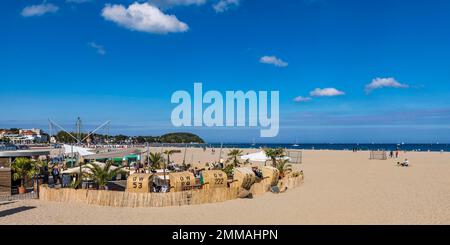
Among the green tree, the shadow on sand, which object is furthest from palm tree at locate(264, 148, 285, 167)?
the shadow on sand

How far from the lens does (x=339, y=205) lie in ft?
52.3

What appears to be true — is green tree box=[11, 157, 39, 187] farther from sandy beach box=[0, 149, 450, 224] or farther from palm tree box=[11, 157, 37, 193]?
sandy beach box=[0, 149, 450, 224]

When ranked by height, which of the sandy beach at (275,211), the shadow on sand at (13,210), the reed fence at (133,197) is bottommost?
the sandy beach at (275,211)

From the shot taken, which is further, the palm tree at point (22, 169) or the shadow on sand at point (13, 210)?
the palm tree at point (22, 169)

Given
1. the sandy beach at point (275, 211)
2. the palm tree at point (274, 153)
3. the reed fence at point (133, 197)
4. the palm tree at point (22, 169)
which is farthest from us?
the palm tree at point (274, 153)

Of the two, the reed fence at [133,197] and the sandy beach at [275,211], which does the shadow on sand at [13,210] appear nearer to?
the sandy beach at [275,211]

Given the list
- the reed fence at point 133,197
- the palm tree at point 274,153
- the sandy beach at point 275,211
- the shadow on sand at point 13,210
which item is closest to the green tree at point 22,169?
the reed fence at point 133,197

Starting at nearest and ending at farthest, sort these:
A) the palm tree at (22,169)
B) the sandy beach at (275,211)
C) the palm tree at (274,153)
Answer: the sandy beach at (275,211) < the palm tree at (22,169) < the palm tree at (274,153)

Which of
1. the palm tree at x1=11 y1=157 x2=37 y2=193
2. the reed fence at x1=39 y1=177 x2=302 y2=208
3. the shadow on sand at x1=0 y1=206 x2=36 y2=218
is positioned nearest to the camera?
the shadow on sand at x1=0 y1=206 x2=36 y2=218

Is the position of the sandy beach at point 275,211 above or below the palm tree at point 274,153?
below
